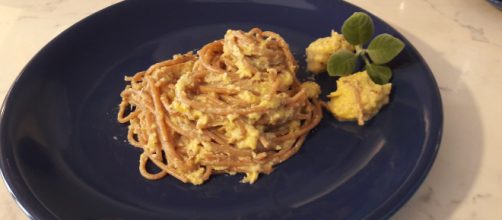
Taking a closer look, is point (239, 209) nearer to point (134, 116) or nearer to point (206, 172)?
point (206, 172)

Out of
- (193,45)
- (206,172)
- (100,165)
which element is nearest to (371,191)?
(206,172)

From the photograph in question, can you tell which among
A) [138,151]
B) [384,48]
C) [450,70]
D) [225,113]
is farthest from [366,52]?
[138,151]

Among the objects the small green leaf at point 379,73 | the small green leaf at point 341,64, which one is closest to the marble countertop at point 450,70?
the small green leaf at point 379,73

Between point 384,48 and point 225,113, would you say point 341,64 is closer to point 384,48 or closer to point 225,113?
point 384,48

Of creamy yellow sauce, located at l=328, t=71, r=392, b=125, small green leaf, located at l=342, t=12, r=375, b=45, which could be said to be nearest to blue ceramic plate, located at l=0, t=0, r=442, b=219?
creamy yellow sauce, located at l=328, t=71, r=392, b=125

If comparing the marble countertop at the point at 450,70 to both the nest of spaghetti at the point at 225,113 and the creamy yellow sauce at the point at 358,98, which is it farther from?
the nest of spaghetti at the point at 225,113

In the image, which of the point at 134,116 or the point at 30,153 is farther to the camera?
the point at 134,116
